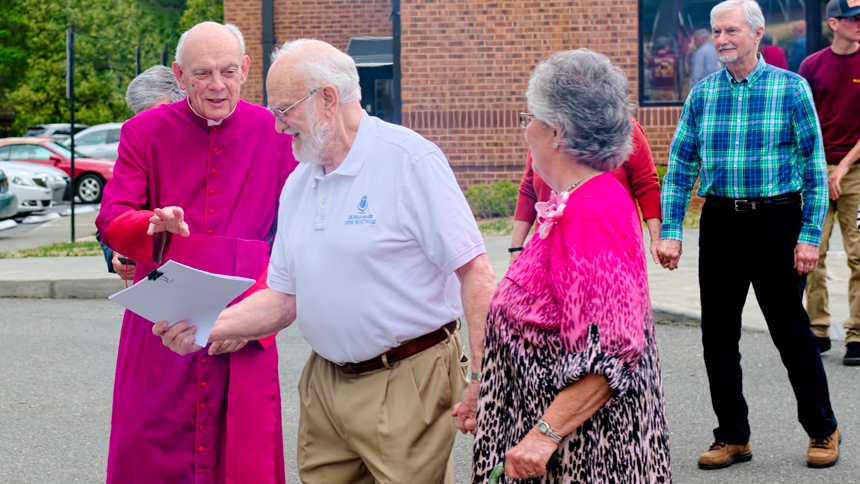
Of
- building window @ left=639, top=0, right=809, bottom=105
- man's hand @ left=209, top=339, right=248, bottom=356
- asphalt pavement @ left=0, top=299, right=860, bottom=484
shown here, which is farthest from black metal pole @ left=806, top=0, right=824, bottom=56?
man's hand @ left=209, top=339, right=248, bottom=356

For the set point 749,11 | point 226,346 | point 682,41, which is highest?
point 682,41

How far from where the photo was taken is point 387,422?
10.8 feet

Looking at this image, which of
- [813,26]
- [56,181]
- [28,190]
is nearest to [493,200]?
[813,26]

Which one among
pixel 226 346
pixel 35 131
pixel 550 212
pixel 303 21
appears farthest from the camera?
pixel 35 131

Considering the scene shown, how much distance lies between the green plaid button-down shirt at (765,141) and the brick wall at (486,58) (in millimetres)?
10704

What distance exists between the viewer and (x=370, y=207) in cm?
323

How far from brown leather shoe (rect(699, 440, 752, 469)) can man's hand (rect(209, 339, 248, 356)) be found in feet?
8.22

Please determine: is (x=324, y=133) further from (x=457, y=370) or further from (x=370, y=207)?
(x=457, y=370)

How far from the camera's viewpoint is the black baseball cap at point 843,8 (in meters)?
6.66

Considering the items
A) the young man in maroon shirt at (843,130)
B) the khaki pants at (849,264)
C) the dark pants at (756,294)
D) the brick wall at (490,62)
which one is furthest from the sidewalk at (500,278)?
the brick wall at (490,62)

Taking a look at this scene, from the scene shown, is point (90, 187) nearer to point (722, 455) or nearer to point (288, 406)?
point (288, 406)

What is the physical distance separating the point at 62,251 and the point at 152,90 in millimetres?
10017

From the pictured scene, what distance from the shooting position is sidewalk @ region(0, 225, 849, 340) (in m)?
9.04

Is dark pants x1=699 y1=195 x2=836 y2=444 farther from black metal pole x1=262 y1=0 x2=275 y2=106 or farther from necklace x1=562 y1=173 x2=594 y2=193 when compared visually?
black metal pole x1=262 y1=0 x2=275 y2=106
